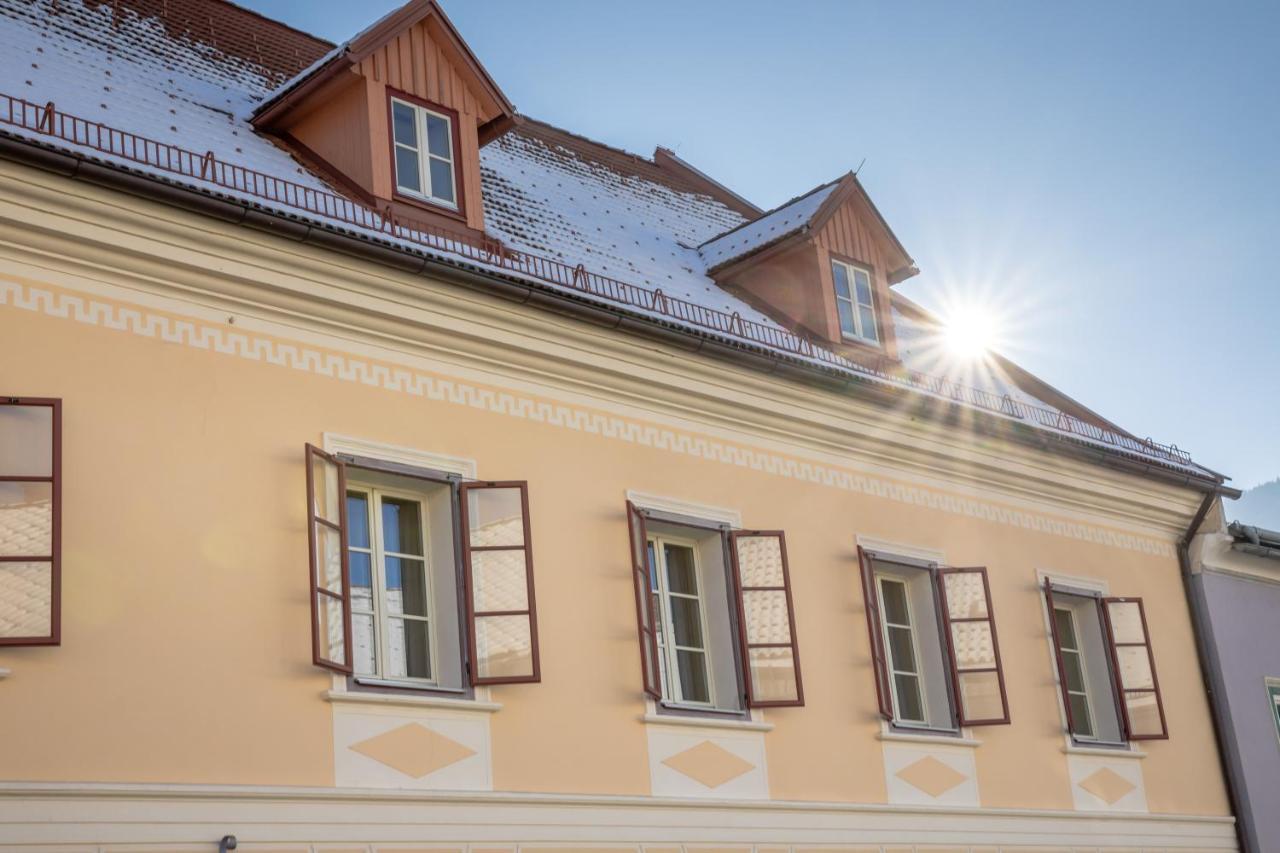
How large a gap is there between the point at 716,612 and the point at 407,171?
4.08 metres

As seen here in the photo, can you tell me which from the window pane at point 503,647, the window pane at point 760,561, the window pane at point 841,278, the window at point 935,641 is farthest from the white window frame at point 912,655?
the window pane at point 503,647

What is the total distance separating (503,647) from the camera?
11.1 m

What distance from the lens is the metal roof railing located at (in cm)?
1073

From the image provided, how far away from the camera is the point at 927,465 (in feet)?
50.5

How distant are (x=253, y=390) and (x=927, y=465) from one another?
686cm

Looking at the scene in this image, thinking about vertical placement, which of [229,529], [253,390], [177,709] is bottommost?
[177,709]

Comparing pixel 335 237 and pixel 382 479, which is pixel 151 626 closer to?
pixel 382 479

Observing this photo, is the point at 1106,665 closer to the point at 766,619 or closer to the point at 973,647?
the point at 973,647

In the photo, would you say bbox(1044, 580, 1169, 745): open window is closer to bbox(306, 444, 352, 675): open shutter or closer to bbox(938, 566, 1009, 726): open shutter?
bbox(938, 566, 1009, 726): open shutter

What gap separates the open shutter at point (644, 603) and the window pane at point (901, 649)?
2816mm

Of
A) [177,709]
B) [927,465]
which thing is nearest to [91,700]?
[177,709]

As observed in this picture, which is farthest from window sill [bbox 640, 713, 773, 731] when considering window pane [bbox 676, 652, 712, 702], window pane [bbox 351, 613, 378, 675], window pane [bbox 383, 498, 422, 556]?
window pane [bbox 351, 613, 378, 675]

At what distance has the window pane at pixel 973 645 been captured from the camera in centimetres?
1456

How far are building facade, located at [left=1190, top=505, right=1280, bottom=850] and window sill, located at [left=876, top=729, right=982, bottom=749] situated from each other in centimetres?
407
